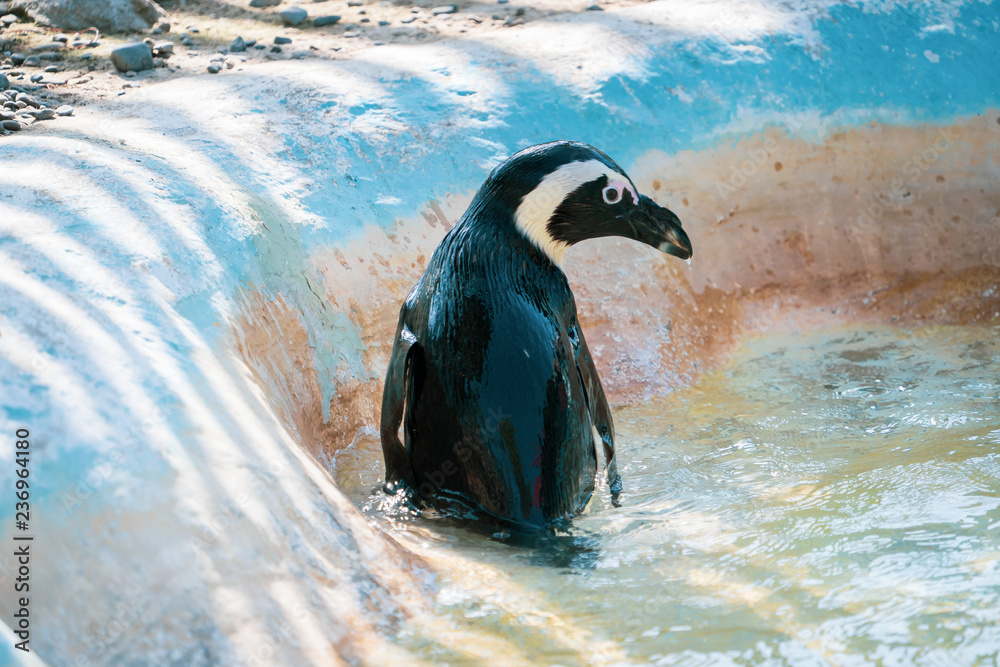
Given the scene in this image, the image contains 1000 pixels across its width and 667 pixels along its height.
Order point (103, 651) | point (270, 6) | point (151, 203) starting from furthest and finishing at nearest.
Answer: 1. point (270, 6)
2. point (151, 203)
3. point (103, 651)

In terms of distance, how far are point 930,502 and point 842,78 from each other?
97.7 inches

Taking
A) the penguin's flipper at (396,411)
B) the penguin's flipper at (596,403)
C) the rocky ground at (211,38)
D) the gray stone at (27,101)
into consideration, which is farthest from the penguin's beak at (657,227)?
the gray stone at (27,101)

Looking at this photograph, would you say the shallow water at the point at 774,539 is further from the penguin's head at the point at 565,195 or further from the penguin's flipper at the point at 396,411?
the penguin's head at the point at 565,195

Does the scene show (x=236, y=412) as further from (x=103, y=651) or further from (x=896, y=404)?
(x=896, y=404)

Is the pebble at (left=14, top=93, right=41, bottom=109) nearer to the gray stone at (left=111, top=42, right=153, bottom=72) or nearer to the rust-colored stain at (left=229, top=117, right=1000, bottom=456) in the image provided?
the gray stone at (left=111, top=42, right=153, bottom=72)

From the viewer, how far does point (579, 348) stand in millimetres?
2303

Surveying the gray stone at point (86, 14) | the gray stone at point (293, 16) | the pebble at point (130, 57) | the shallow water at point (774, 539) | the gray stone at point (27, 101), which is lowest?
the shallow water at point (774, 539)

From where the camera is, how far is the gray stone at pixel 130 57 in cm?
382

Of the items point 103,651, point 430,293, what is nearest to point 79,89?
point 430,293

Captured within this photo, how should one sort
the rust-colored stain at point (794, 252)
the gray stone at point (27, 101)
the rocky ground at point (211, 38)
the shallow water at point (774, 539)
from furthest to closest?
the rocky ground at point (211, 38) < the rust-colored stain at point (794, 252) < the gray stone at point (27, 101) < the shallow water at point (774, 539)

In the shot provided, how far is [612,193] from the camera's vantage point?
219cm

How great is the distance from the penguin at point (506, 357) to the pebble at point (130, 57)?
2292 mm

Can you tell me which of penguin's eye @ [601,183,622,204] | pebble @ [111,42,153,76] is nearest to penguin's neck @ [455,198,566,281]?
penguin's eye @ [601,183,622,204]

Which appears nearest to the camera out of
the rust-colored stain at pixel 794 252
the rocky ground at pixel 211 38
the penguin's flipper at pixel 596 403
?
the penguin's flipper at pixel 596 403
